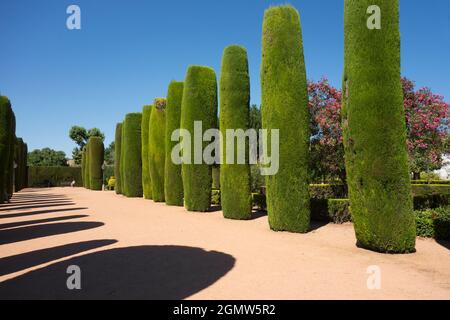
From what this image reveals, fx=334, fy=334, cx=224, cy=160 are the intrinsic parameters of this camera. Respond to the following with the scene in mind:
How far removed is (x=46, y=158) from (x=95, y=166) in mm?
57802

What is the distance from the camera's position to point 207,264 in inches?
245

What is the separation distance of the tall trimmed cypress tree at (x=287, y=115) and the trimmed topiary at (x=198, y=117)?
5.41m

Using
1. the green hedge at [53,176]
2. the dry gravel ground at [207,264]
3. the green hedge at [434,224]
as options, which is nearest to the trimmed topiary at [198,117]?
the dry gravel ground at [207,264]

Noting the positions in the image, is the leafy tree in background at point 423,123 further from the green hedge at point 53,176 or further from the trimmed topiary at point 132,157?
the green hedge at point 53,176

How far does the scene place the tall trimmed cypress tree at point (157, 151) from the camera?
2077 centimetres

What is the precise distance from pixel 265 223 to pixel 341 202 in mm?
2730

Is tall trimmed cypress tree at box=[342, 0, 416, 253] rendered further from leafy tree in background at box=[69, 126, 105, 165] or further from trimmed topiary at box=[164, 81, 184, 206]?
leafy tree in background at box=[69, 126, 105, 165]

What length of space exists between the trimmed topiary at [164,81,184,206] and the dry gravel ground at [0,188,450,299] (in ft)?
24.7

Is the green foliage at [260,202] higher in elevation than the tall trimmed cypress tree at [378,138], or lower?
lower

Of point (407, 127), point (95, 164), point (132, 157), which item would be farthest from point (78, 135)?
point (407, 127)

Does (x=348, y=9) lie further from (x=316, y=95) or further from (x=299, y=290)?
(x=316, y=95)

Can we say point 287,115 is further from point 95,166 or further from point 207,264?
point 95,166

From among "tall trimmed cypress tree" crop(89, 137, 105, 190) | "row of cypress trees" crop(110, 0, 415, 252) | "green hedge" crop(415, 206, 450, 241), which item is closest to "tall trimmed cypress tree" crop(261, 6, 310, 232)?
"row of cypress trees" crop(110, 0, 415, 252)

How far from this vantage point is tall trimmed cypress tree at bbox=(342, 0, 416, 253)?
286 inches
